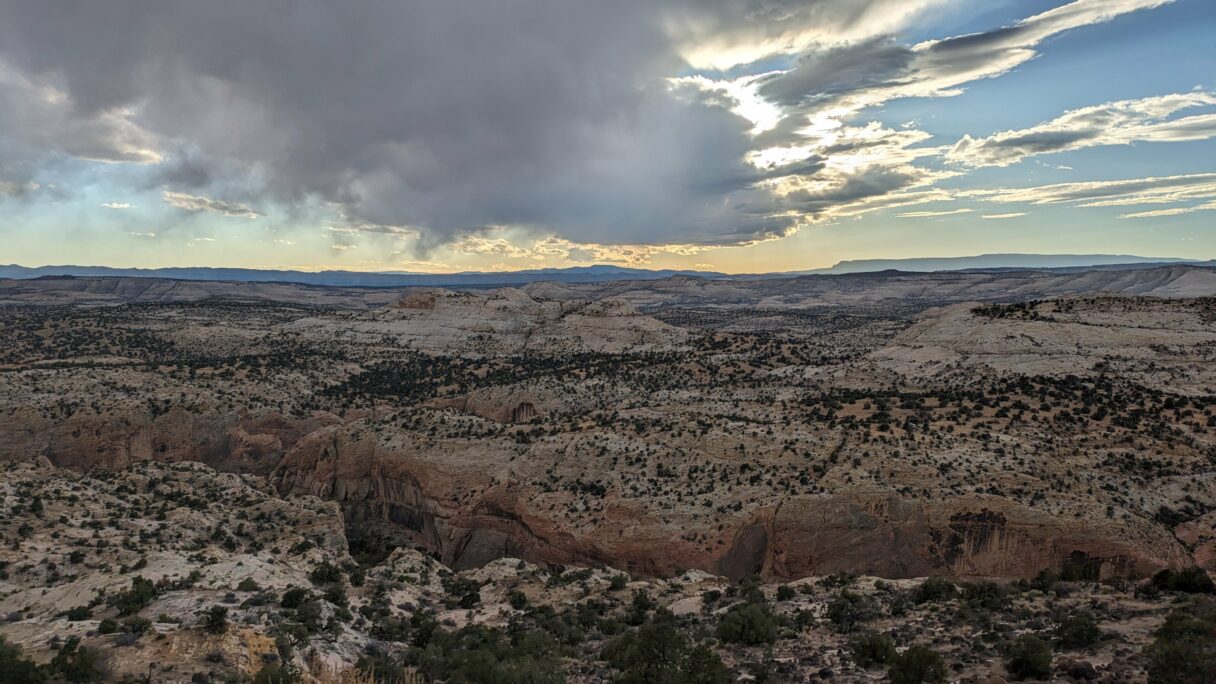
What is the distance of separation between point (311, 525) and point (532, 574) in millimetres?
12349

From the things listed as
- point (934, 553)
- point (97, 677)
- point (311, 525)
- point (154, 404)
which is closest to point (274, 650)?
point (97, 677)

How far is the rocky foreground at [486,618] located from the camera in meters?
13.6

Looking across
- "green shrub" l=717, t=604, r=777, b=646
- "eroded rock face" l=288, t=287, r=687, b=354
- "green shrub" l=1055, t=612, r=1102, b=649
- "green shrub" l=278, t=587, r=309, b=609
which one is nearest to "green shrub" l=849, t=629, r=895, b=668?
"green shrub" l=717, t=604, r=777, b=646

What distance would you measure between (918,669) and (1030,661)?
2243 mm

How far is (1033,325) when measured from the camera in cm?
5816

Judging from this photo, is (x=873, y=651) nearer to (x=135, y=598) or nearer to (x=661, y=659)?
(x=661, y=659)

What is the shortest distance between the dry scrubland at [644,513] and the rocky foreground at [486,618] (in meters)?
0.12

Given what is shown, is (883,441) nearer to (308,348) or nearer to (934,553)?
(934,553)

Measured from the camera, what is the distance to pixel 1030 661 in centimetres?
1305

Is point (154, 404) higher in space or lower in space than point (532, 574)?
higher

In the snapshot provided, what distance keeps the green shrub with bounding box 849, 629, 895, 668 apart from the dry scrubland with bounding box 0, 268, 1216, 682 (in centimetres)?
5

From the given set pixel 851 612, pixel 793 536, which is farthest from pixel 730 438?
pixel 851 612

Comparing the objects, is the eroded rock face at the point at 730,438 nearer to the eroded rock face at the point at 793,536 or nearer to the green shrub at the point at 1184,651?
the eroded rock face at the point at 793,536

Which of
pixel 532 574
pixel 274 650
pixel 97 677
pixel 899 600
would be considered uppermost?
pixel 97 677
